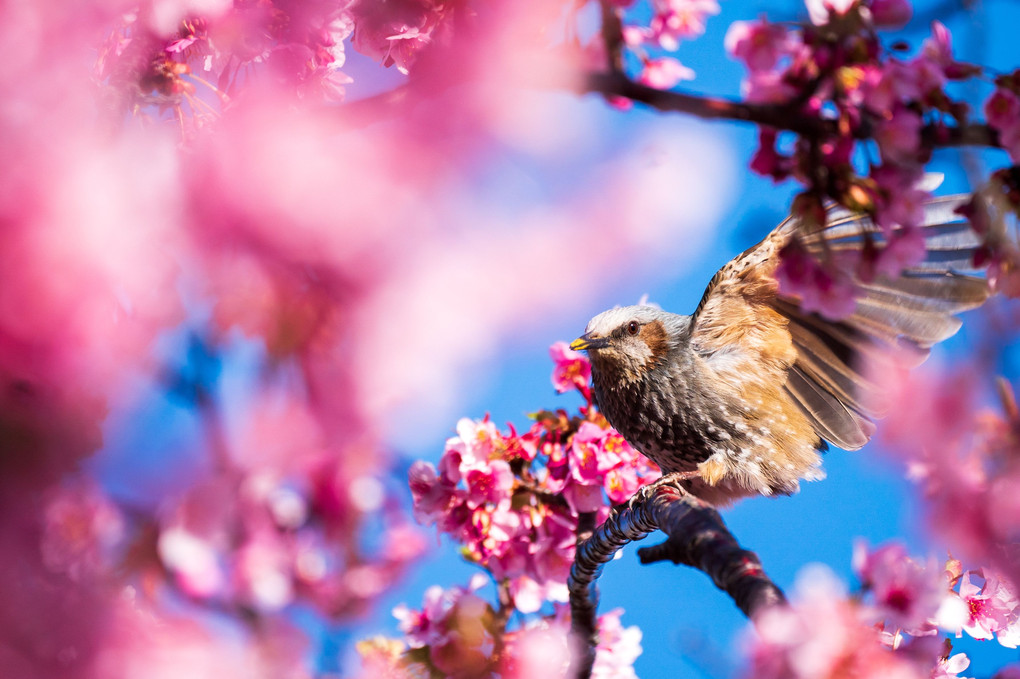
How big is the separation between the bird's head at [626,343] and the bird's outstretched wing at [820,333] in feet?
0.18

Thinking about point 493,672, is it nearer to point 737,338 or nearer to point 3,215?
point 737,338

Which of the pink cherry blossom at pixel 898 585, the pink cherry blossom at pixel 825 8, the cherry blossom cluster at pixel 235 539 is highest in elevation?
the pink cherry blossom at pixel 825 8

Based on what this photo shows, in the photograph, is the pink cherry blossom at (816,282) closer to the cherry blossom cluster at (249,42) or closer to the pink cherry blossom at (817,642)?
the pink cherry blossom at (817,642)

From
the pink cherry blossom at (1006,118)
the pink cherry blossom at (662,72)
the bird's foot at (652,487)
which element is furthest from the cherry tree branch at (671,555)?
the pink cherry blossom at (662,72)

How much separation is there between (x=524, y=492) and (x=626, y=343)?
29 centimetres

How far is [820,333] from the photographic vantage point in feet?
3.50

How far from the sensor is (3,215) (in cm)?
28

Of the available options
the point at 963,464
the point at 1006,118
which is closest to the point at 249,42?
the point at 1006,118

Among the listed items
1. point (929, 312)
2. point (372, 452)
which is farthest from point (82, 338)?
point (929, 312)

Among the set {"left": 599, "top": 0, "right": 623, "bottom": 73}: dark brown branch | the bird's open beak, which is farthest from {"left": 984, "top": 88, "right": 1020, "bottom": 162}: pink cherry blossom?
the bird's open beak

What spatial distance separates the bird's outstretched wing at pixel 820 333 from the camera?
0.97 meters

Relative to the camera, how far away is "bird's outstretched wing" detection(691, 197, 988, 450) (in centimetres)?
97

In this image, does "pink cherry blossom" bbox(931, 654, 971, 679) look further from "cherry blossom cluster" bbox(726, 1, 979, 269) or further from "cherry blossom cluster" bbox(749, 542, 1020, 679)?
"cherry blossom cluster" bbox(726, 1, 979, 269)

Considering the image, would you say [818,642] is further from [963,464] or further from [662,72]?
[662,72]
